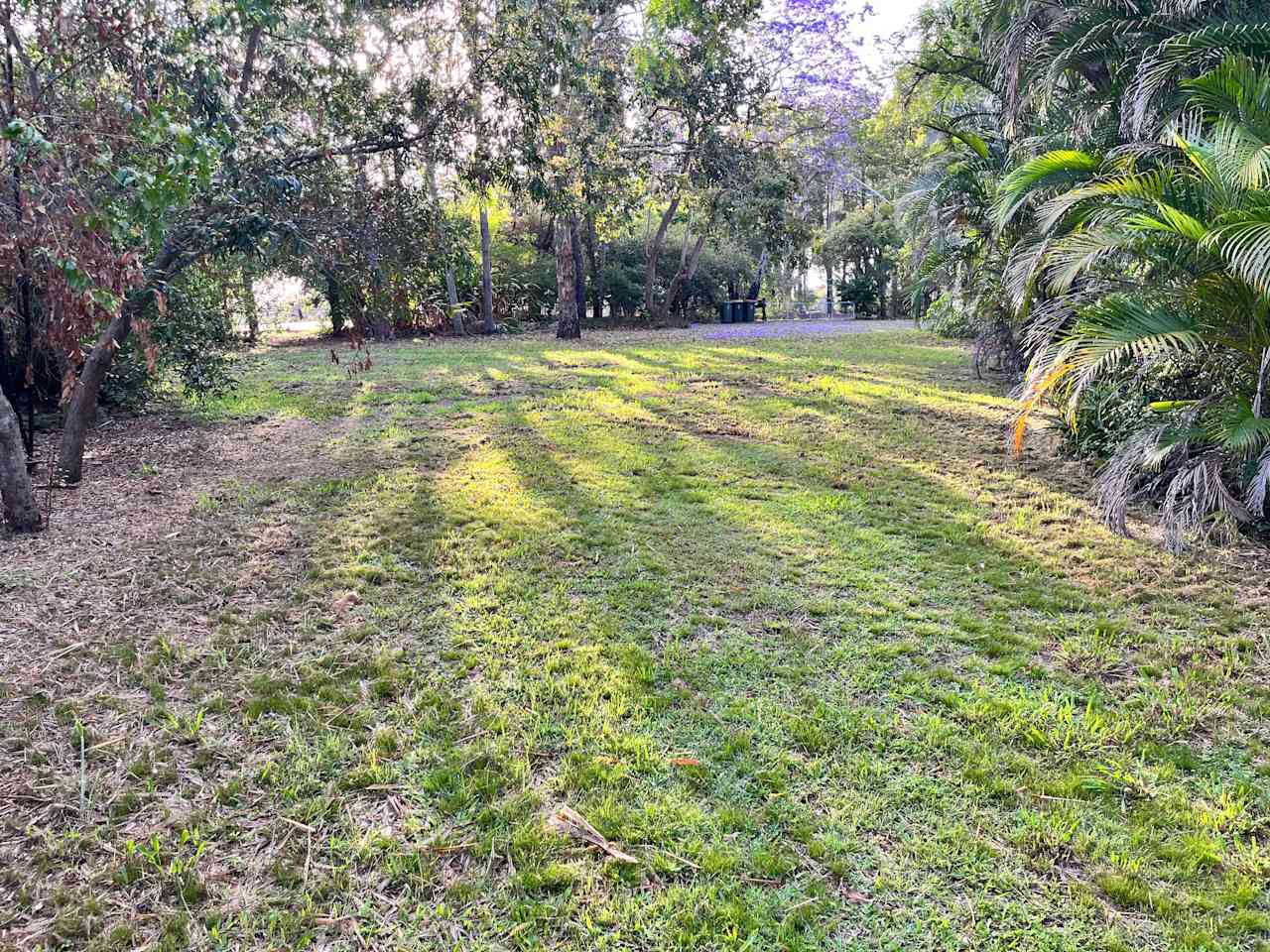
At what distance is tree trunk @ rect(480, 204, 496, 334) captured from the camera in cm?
1631

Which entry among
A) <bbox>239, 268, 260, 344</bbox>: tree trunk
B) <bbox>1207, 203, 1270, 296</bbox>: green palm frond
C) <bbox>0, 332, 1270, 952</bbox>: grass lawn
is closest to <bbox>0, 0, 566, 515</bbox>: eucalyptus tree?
<bbox>239, 268, 260, 344</bbox>: tree trunk

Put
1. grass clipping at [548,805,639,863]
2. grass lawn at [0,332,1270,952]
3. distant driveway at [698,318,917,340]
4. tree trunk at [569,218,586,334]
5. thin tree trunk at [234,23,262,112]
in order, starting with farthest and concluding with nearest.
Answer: tree trunk at [569,218,586,334] → distant driveway at [698,318,917,340] → thin tree trunk at [234,23,262,112] → grass clipping at [548,805,639,863] → grass lawn at [0,332,1270,952]

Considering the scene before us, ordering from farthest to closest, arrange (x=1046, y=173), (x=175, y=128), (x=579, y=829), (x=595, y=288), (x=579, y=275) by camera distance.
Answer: (x=595, y=288) → (x=579, y=275) → (x=1046, y=173) → (x=175, y=128) → (x=579, y=829)

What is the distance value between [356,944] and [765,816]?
1111 mm

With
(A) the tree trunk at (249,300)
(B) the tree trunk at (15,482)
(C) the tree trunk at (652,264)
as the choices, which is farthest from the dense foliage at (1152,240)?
(C) the tree trunk at (652,264)

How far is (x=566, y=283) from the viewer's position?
15.3 metres

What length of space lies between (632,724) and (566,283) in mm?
13758

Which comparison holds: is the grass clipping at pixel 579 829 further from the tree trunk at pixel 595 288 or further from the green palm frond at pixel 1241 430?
the tree trunk at pixel 595 288

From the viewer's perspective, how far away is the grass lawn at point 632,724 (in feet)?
5.90

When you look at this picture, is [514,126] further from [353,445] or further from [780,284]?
[780,284]

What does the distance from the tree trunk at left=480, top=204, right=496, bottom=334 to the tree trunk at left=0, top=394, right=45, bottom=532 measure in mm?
12554

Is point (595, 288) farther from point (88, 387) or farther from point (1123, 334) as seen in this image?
point (1123, 334)

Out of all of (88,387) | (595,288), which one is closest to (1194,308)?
(88,387)

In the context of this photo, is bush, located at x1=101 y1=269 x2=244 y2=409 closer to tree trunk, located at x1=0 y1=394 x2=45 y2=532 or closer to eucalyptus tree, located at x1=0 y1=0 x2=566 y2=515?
eucalyptus tree, located at x1=0 y1=0 x2=566 y2=515
